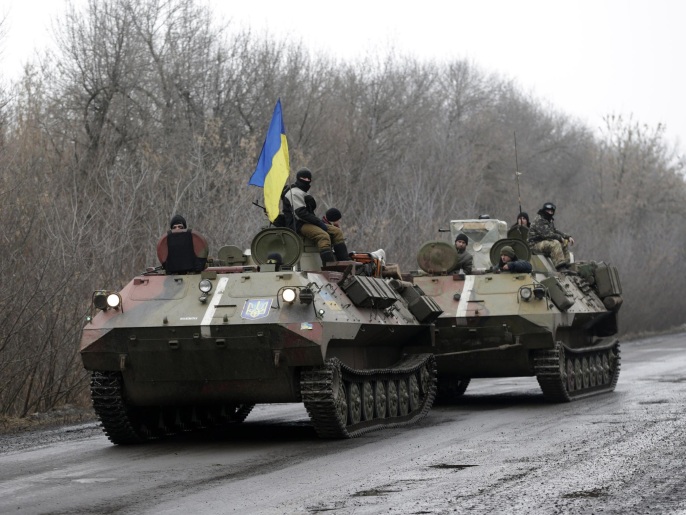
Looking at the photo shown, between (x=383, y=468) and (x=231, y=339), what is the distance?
253 centimetres

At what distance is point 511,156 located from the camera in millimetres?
54531

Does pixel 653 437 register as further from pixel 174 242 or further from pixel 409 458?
pixel 174 242

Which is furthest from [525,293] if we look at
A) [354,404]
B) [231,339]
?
[231,339]

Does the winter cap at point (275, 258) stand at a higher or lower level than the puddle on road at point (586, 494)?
higher

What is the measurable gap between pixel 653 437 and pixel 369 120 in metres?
30.6

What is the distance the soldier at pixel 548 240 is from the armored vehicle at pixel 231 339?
6844 millimetres

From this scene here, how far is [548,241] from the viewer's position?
2075 cm

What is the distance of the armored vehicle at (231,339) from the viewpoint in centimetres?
1265

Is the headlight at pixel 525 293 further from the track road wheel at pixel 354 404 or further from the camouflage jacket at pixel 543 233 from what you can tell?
the track road wheel at pixel 354 404

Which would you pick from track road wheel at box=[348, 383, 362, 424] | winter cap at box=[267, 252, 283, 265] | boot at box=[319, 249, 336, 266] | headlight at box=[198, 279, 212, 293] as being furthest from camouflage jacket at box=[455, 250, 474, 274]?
headlight at box=[198, 279, 212, 293]

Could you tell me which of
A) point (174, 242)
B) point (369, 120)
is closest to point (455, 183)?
point (369, 120)

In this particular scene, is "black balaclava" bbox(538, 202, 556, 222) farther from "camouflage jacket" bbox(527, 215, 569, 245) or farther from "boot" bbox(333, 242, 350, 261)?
"boot" bbox(333, 242, 350, 261)

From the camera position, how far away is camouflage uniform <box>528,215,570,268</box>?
2066 cm

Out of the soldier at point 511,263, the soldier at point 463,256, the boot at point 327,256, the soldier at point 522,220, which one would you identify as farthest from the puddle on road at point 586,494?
the soldier at point 522,220
